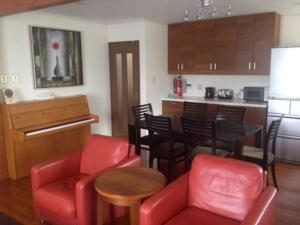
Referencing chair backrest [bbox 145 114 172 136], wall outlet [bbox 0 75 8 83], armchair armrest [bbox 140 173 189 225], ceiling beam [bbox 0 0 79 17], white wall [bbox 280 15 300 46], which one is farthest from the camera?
white wall [bbox 280 15 300 46]

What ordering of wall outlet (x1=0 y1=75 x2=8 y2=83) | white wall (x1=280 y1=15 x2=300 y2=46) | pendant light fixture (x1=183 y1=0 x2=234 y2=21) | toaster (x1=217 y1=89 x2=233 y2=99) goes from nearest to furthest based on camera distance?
pendant light fixture (x1=183 y1=0 x2=234 y2=21), wall outlet (x1=0 y1=75 x2=8 y2=83), white wall (x1=280 y1=15 x2=300 y2=46), toaster (x1=217 y1=89 x2=233 y2=99)

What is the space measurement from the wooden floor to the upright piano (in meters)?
0.31

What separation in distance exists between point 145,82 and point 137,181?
124 inches

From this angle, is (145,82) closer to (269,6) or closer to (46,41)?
(46,41)

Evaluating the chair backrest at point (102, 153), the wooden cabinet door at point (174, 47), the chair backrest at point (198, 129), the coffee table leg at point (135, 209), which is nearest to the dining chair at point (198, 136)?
the chair backrest at point (198, 129)

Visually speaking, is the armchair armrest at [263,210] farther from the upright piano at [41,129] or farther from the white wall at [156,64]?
the white wall at [156,64]

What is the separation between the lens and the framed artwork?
4.29 metres

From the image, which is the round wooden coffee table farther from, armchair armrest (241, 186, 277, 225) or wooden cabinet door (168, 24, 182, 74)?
wooden cabinet door (168, 24, 182, 74)

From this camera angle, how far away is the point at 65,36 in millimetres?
4676

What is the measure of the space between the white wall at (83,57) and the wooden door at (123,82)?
13 cm

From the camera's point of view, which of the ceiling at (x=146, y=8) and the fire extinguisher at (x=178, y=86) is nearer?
the ceiling at (x=146, y=8)

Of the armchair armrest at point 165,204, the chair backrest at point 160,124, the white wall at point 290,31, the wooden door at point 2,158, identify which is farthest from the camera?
the white wall at point 290,31

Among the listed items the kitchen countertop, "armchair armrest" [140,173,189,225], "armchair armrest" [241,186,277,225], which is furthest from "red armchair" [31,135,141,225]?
the kitchen countertop

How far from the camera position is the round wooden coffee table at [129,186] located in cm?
204
